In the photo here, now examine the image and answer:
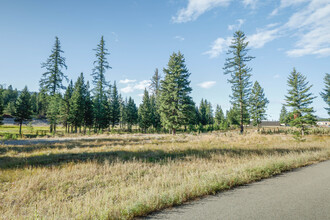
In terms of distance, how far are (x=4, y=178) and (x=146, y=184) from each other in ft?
18.5

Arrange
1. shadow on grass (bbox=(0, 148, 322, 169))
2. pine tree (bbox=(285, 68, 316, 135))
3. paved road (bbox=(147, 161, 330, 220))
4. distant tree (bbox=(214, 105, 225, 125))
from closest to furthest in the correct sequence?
paved road (bbox=(147, 161, 330, 220))
shadow on grass (bbox=(0, 148, 322, 169))
pine tree (bbox=(285, 68, 316, 135))
distant tree (bbox=(214, 105, 225, 125))

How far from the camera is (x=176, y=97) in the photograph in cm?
3019

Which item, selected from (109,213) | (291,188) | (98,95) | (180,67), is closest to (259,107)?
(180,67)

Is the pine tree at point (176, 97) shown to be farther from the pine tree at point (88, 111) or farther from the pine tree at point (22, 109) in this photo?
the pine tree at point (22, 109)

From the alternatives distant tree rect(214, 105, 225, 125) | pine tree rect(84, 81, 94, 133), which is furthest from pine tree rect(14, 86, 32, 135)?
distant tree rect(214, 105, 225, 125)

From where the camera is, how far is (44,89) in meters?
35.4

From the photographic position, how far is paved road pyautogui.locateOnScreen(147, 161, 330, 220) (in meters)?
3.28

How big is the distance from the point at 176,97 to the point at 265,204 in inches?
1056

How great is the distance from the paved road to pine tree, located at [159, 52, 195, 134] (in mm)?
24915

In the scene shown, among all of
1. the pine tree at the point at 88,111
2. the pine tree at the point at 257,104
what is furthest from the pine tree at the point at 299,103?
the pine tree at the point at 88,111

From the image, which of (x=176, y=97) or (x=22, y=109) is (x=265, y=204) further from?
(x=22, y=109)

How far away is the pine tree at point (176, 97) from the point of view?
3039 centimetres

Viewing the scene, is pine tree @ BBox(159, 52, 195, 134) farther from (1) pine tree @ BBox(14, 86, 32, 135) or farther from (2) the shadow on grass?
(1) pine tree @ BBox(14, 86, 32, 135)

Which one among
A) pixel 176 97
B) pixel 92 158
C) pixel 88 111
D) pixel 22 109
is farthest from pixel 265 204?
pixel 22 109
